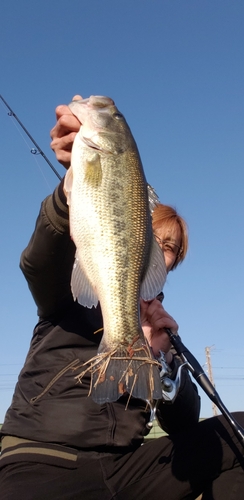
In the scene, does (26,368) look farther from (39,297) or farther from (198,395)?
(198,395)

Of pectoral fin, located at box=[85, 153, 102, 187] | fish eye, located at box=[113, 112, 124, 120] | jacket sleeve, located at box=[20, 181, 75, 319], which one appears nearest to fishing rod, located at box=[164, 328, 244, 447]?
jacket sleeve, located at box=[20, 181, 75, 319]

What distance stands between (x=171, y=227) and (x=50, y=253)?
163cm

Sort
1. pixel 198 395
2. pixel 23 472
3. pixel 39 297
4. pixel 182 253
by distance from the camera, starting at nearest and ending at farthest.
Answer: pixel 23 472
pixel 39 297
pixel 198 395
pixel 182 253

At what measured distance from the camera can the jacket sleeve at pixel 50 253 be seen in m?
3.01

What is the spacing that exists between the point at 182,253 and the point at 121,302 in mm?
2045

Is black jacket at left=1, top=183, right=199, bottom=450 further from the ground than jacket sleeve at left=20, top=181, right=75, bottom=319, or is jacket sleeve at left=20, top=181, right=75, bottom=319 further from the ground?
jacket sleeve at left=20, top=181, right=75, bottom=319

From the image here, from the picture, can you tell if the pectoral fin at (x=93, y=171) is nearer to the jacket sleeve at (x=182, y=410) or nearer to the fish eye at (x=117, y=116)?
the fish eye at (x=117, y=116)

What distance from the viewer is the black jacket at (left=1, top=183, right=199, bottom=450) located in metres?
3.04

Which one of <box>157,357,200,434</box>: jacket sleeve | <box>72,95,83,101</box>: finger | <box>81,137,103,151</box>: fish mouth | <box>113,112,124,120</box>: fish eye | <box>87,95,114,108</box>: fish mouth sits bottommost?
<box>157,357,200,434</box>: jacket sleeve

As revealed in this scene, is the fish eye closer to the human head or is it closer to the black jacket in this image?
the black jacket

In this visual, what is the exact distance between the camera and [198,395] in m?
4.07

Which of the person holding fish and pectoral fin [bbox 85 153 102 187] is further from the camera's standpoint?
pectoral fin [bbox 85 153 102 187]

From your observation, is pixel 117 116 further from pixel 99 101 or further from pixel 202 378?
pixel 202 378

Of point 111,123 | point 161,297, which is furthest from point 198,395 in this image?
point 111,123
